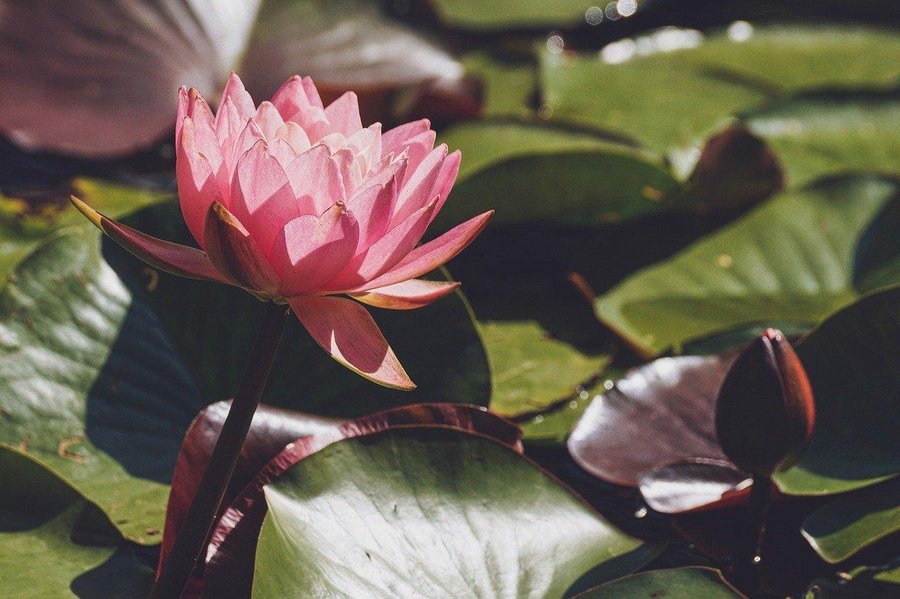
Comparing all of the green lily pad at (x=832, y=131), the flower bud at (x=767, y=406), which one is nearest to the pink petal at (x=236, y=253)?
the flower bud at (x=767, y=406)

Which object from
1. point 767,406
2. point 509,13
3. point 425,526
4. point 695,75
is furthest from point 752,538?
point 509,13

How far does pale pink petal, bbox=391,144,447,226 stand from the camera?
686mm

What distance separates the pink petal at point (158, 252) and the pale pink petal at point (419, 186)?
0.46 ft

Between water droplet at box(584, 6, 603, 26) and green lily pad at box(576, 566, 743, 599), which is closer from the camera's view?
green lily pad at box(576, 566, 743, 599)

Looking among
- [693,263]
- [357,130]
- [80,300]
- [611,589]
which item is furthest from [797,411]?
[80,300]

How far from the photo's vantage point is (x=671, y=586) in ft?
2.62

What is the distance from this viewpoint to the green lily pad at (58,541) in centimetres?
81

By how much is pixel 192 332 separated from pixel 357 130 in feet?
1.34

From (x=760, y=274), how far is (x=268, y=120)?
992mm

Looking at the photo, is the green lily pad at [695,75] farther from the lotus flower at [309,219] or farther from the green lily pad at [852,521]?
the lotus flower at [309,219]

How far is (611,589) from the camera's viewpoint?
0.79 meters

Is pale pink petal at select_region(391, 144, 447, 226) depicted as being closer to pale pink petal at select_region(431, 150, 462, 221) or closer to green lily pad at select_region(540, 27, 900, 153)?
pale pink petal at select_region(431, 150, 462, 221)

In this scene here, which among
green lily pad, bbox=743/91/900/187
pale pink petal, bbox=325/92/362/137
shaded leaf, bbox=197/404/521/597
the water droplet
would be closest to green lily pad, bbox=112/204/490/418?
shaded leaf, bbox=197/404/521/597

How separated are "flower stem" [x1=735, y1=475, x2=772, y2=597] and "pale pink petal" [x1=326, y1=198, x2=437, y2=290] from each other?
0.48 metres
